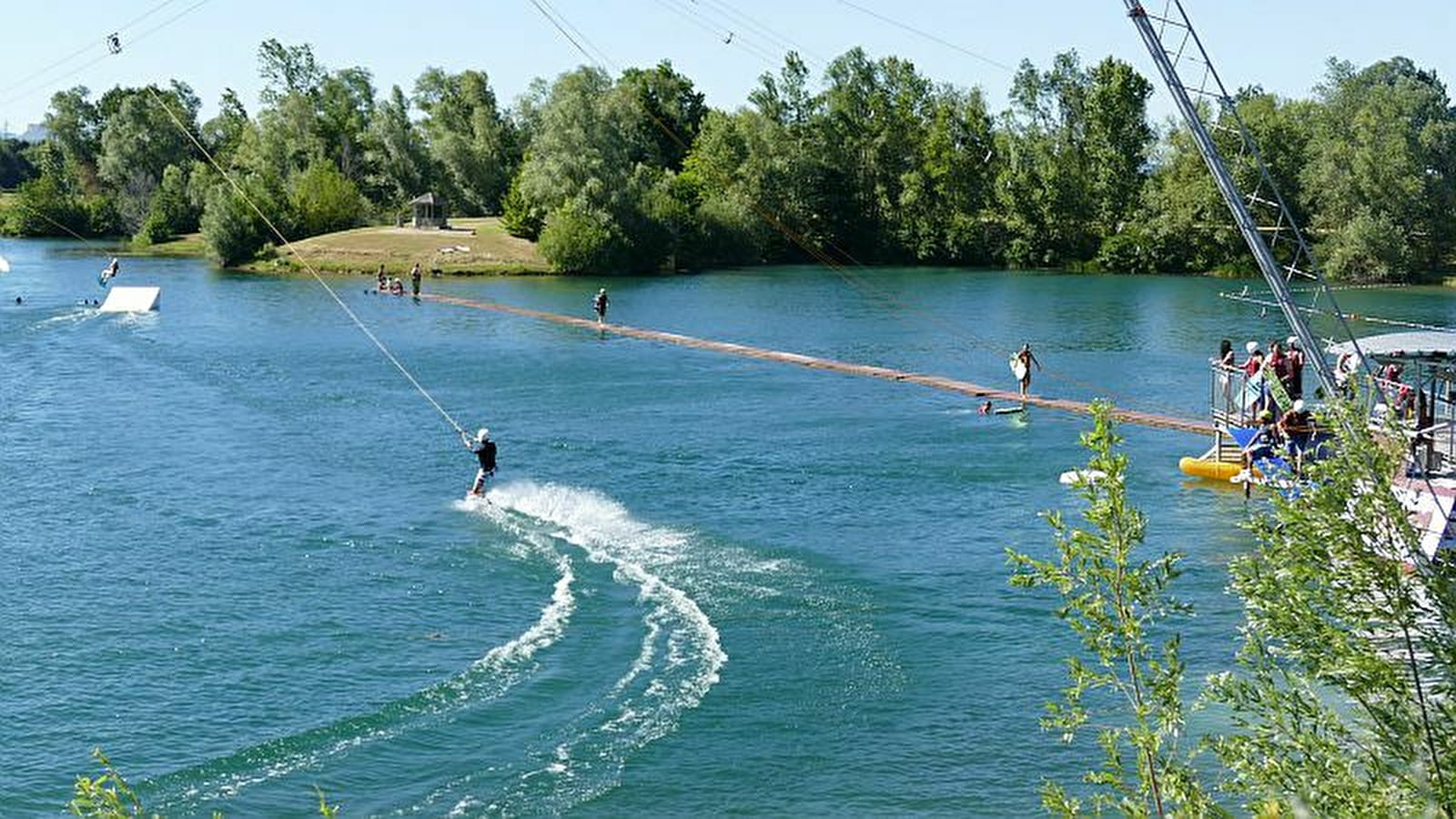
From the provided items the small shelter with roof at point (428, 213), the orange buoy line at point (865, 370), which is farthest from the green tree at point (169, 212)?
the orange buoy line at point (865, 370)

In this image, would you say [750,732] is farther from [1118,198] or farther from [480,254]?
[1118,198]

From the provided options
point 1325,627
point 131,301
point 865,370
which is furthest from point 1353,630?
point 131,301

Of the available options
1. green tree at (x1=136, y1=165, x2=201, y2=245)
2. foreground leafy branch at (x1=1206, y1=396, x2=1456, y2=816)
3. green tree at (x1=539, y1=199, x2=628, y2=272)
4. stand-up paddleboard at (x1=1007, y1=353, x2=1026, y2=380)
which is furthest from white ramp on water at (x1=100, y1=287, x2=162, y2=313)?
foreground leafy branch at (x1=1206, y1=396, x2=1456, y2=816)

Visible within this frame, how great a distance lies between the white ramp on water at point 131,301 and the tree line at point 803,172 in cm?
3077

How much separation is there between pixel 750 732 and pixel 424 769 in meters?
5.18

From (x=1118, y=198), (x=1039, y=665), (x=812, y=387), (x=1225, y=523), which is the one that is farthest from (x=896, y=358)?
(x=1118, y=198)

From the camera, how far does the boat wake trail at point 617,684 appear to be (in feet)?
75.6

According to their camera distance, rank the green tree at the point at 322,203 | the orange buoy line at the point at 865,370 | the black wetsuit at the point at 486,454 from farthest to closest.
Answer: the green tree at the point at 322,203 → the orange buoy line at the point at 865,370 → the black wetsuit at the point at 486,454

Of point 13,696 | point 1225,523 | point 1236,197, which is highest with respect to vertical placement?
point 1236,197

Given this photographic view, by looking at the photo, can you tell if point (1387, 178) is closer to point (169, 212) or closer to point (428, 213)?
point (428, 213)

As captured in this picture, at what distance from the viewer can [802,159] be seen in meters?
136

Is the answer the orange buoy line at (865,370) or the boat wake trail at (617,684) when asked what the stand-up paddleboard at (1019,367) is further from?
the boat wake trail at (617,684)

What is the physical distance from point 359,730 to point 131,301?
70.9 meters

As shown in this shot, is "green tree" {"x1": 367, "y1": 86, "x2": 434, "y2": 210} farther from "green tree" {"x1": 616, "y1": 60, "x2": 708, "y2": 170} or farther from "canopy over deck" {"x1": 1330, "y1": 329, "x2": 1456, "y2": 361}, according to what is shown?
"canopy over deck" {"x1": 1330, "y1": 329, "x2": 1456, "y2": 361}
